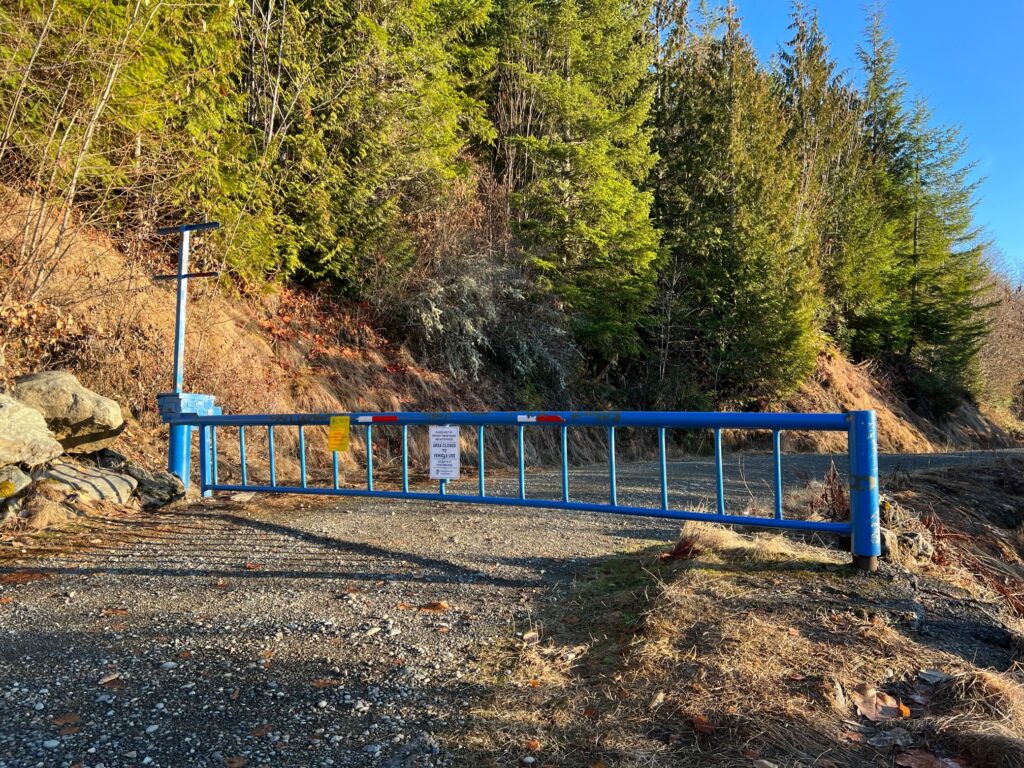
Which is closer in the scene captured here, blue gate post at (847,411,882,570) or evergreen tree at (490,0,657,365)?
blue gate post at (847,411,882,570)

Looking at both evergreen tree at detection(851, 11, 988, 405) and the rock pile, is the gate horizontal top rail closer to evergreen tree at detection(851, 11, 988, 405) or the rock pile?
the rock pile

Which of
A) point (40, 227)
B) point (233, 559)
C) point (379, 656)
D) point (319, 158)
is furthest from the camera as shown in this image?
point (319, 158)

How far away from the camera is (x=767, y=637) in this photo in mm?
3311

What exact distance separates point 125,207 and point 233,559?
27.2ft

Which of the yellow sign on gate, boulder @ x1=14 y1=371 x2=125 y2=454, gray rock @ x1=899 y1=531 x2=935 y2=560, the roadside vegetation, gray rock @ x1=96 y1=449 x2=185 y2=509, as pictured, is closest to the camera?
gray rock @ x1=899 y1=531 x2=935 y2=560

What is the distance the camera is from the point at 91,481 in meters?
6.70

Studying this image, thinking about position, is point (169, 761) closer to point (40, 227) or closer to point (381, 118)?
point (40, 227)

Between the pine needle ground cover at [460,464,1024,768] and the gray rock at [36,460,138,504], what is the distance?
517cm

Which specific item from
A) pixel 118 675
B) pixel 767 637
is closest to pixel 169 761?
pixel 118 675

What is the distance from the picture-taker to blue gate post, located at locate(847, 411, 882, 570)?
4125 millimetres

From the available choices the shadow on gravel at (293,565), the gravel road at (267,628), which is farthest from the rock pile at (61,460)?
the shadow on gravel at (293,565)

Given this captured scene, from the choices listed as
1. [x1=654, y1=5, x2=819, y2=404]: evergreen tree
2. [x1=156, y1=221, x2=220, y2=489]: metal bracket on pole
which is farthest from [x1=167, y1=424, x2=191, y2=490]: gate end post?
[x1=654, y1=5, x2=819, y2=404]: evergreen tree

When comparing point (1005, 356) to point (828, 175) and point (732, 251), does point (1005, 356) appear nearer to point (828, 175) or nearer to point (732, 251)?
point (828, 175)

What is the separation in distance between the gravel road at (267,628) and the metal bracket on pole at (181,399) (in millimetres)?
919
